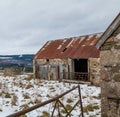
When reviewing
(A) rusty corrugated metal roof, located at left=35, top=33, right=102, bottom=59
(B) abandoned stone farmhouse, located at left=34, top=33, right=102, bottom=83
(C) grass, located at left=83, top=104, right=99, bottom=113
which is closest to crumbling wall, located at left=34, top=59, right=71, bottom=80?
(B) abandoned stone farmhouse, located at left=34, top=33, right=102, bottom=83

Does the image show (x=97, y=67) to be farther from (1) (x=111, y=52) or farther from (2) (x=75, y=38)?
(1) (x=111, y=52)

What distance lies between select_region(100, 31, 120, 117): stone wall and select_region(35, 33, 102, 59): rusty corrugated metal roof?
1168 centimetres

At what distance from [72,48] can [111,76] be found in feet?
50.8

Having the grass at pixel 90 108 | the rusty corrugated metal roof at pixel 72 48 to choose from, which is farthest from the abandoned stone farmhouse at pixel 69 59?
the grass at pixel 90 108

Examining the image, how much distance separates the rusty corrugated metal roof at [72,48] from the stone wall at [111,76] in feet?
38.3

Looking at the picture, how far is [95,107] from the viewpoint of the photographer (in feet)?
33.3

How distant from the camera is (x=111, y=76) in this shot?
691 centimetres

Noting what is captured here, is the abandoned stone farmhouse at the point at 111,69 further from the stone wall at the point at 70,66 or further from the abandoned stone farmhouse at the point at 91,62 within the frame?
the stone wall at the point at 70,66

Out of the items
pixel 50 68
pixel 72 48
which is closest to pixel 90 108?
pixel 72 48

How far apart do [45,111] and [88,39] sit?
13548 mm

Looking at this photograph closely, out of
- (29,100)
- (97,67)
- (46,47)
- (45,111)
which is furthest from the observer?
(46,47)

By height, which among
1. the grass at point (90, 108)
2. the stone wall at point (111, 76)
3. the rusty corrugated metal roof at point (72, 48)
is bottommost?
the grass at point (90, 108)

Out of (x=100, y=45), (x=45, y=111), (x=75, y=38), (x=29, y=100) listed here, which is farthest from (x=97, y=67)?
(x=100, y=45)

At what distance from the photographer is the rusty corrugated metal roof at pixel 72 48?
20.1 m
